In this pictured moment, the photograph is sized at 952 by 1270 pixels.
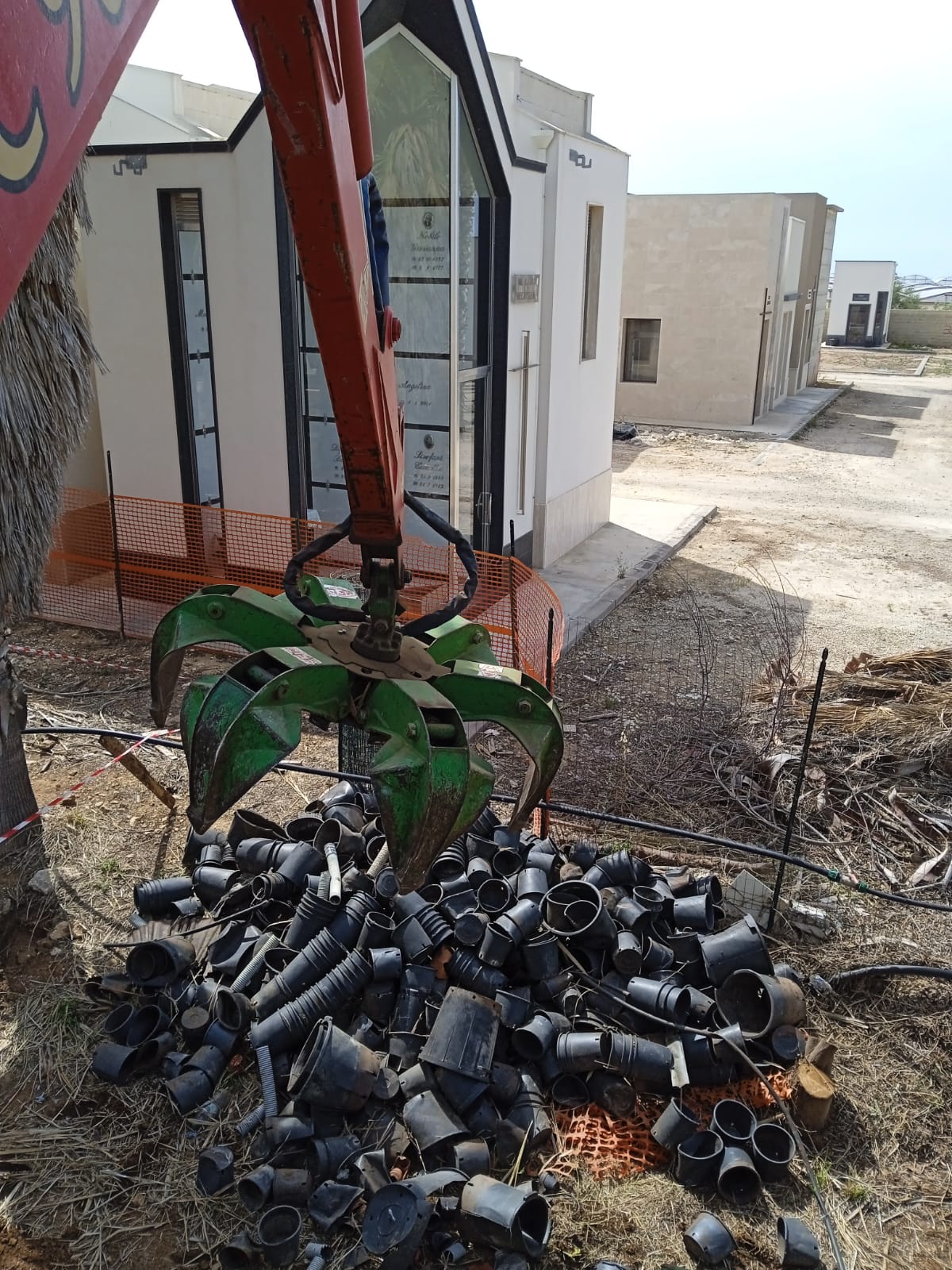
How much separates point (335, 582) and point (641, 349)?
2287cm

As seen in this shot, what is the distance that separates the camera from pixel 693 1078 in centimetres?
433

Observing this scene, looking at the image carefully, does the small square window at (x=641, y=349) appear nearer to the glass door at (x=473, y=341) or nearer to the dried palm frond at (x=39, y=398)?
the glass door at (x=473, y=341)

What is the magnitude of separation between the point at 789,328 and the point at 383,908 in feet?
84.9

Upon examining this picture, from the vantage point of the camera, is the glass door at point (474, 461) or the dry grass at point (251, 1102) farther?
the glass door at point (474, 461)

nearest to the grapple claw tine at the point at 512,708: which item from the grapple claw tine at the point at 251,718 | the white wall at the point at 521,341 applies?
the grapple claw tine at the point at 251,718

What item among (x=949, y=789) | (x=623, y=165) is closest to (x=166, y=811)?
(x=949, y=789)

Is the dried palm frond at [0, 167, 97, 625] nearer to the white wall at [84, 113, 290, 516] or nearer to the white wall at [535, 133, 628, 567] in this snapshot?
the white wall at [84, 113, 290, 516]

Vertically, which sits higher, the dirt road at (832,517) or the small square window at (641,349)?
the small square window at (641,349)

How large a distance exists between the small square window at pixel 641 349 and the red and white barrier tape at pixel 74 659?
1897 centimetres

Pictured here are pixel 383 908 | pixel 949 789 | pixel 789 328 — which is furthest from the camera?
pixel 789 328

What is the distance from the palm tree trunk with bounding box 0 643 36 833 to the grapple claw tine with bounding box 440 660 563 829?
10.8ft

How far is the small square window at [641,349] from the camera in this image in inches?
969

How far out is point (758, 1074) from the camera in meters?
4.25

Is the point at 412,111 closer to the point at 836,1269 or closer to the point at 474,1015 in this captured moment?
the point at 474,1015
